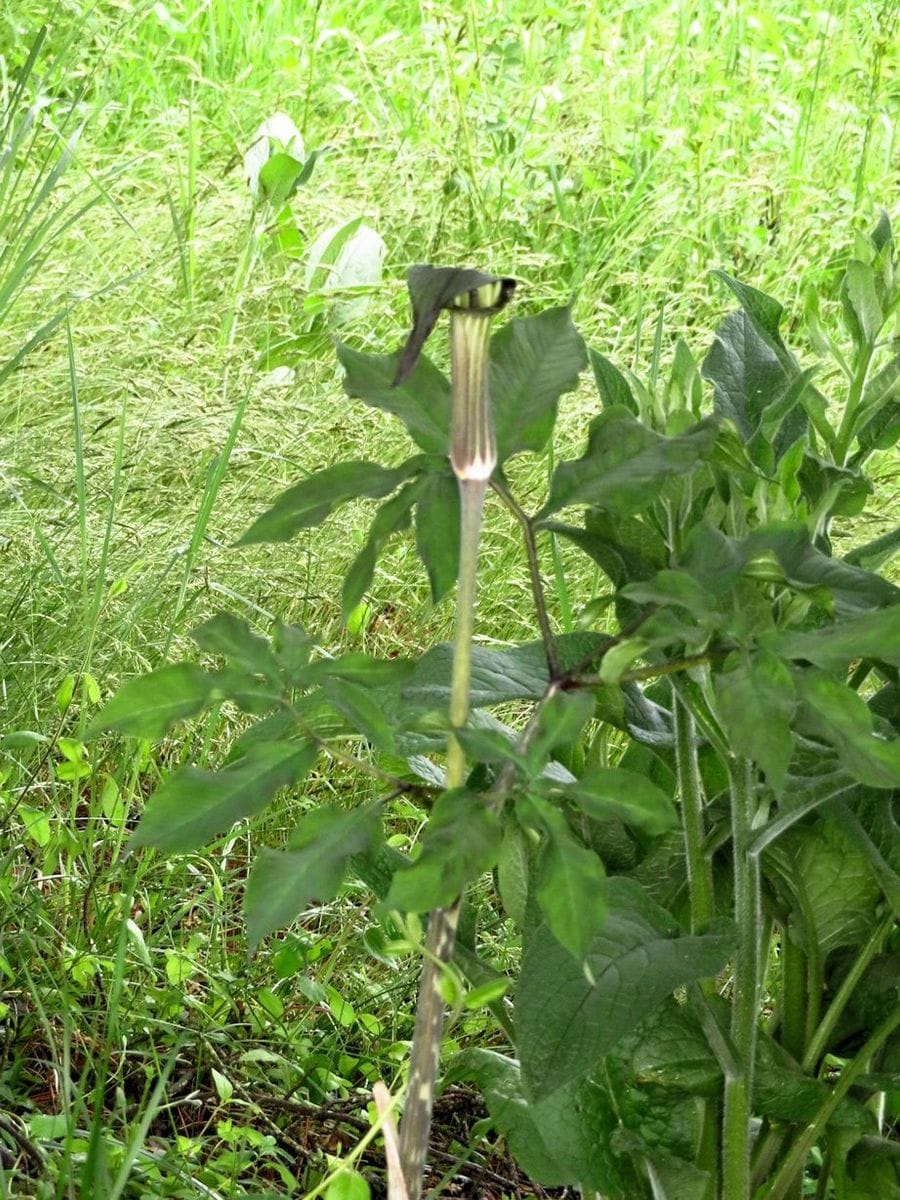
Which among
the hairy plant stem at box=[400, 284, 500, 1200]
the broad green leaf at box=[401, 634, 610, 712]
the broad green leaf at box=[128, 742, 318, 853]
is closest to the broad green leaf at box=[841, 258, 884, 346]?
the broad green leaf at box=[401, 634, 610, 712]

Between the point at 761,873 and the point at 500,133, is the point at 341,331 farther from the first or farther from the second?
Answer: the point at 761,873

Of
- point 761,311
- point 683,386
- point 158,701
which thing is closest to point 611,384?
point 683,386

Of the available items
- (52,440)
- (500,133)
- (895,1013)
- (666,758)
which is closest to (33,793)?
(52,440)

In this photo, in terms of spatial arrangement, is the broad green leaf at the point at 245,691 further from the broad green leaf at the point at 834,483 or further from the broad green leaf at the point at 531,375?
the broad green leaf at the point at 834,483

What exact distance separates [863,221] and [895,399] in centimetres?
219

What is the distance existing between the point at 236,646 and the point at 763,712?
232mm

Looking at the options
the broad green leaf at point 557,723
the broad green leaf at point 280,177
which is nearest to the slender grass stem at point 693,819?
the broad green leaf at point 557,723

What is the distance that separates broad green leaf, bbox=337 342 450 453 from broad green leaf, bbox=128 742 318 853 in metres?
0.16

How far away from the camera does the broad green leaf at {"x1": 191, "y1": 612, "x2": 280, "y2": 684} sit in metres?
0.72

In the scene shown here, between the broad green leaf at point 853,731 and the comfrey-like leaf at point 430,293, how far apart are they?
231mm

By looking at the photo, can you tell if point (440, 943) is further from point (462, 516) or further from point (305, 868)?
point (462, 516)

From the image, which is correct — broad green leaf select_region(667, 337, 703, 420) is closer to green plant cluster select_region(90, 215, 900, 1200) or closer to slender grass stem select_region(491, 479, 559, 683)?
green plant cluster select_region(90, 215, 900, 1200)

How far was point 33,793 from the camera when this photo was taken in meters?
1.54

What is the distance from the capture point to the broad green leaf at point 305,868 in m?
0.67
